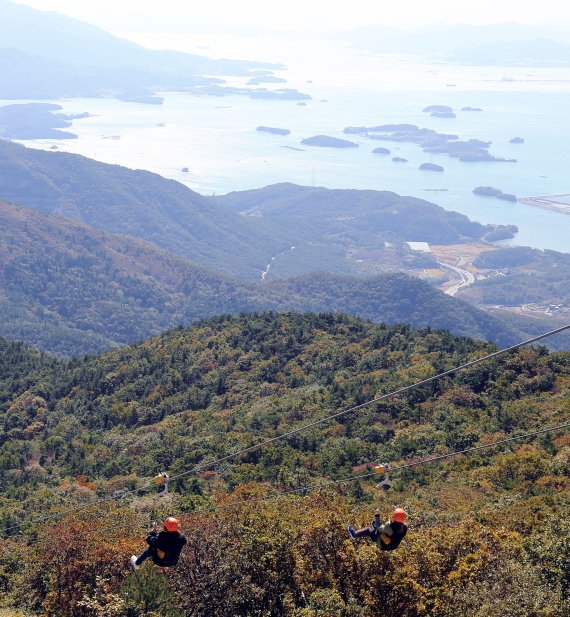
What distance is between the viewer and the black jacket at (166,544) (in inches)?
446

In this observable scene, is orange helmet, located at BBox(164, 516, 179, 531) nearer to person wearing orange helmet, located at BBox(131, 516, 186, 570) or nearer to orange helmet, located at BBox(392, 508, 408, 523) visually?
person wearing orange helmet, located at BBox(131, 516, 186, 570)

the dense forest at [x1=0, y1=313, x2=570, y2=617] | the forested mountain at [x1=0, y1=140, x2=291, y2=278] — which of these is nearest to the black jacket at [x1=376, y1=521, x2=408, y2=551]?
the dense forest at [x1=0, y1=313, x2=570, y2=617]

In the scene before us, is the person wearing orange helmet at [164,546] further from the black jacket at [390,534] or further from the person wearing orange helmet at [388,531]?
the black jacket at [390,534]

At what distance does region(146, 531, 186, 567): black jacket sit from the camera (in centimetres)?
1132

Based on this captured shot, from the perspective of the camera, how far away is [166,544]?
11328 millimetres

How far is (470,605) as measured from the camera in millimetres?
13297

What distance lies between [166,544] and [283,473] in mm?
17487

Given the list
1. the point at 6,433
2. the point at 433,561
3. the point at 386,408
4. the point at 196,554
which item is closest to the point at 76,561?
the point at 196,554

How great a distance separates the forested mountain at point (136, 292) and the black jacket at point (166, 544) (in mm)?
96812

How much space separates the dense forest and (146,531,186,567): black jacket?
3497 mm

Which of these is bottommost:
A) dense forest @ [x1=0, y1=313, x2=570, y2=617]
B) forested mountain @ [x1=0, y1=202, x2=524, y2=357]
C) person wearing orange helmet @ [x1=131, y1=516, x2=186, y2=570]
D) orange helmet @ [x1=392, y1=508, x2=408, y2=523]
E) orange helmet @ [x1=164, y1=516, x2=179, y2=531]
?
forested mountain @ [x1=0, y1=202, x2=524, y2=357]

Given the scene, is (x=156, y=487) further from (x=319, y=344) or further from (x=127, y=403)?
(x=319, y=344)

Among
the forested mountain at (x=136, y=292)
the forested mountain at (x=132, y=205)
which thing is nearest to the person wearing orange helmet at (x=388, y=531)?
the forested mountain at (x=136, y=292)

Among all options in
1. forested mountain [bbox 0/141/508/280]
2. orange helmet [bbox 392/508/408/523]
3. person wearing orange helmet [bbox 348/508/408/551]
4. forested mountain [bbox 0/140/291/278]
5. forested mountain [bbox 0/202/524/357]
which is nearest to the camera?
orange helmet [bbox 392/508/408/523]
